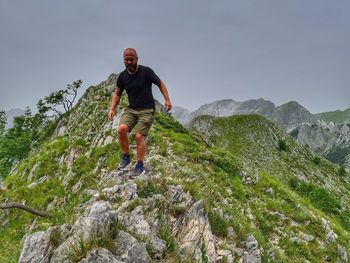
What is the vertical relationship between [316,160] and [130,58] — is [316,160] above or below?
below

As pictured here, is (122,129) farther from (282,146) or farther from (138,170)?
(282,146)

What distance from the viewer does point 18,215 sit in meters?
17.5

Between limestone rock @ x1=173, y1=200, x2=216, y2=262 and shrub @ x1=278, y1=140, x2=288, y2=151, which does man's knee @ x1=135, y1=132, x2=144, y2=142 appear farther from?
shrub @ x1=278, y1=140, x2=288, y2=151

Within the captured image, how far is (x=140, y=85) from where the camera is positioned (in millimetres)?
12180

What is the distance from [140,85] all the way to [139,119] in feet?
4.07

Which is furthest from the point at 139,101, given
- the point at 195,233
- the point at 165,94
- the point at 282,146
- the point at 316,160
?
the point at 316,160

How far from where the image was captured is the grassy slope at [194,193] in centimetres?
1225

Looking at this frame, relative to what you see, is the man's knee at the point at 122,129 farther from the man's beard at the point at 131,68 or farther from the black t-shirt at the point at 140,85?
the man's beard at the point at 131,68

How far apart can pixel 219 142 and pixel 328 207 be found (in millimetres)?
35654

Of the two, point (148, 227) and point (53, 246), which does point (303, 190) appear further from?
point (53, 246)

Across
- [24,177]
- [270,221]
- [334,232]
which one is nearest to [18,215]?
[24,177]

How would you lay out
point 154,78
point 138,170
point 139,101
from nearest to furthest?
point 154,78 → point 139,101 → point 138,170

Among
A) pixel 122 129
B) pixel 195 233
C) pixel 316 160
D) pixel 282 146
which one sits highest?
pixel 282 146

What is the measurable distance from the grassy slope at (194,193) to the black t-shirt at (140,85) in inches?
115
